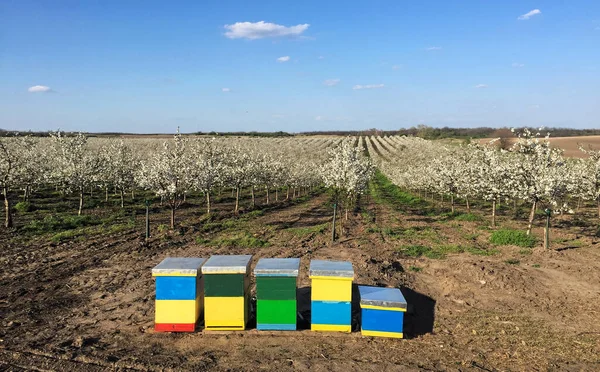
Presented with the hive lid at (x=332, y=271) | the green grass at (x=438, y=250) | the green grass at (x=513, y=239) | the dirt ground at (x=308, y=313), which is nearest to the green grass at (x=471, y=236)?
the dirt ground at (x=308, y=313)

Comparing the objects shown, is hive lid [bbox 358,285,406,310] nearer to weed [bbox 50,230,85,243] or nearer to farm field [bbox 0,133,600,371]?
farm field [bbox 0,133,600,371]

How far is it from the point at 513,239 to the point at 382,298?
1399cm

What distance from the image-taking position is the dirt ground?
9305mm

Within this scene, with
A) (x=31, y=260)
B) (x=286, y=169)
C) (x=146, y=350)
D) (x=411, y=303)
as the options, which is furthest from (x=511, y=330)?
(x=286, y=169)

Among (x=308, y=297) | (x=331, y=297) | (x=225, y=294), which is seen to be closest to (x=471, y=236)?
(x=308, y=297)

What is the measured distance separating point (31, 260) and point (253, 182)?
68.7ft

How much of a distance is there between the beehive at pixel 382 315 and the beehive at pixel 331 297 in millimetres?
448

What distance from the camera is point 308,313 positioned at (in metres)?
12.0

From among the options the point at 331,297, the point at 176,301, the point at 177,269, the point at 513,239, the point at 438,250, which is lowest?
the point at 438,250

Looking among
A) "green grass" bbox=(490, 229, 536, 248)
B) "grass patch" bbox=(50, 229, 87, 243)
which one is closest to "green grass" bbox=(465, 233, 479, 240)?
"green grass" bbox=(490, 229, 536, 248)

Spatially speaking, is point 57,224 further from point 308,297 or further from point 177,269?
point 308,297

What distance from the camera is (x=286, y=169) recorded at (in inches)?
1772

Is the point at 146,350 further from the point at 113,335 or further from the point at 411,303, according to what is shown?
the point at 411,303

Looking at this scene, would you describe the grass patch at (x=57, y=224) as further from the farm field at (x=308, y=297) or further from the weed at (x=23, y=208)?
the weed at (x=23, y=208)
